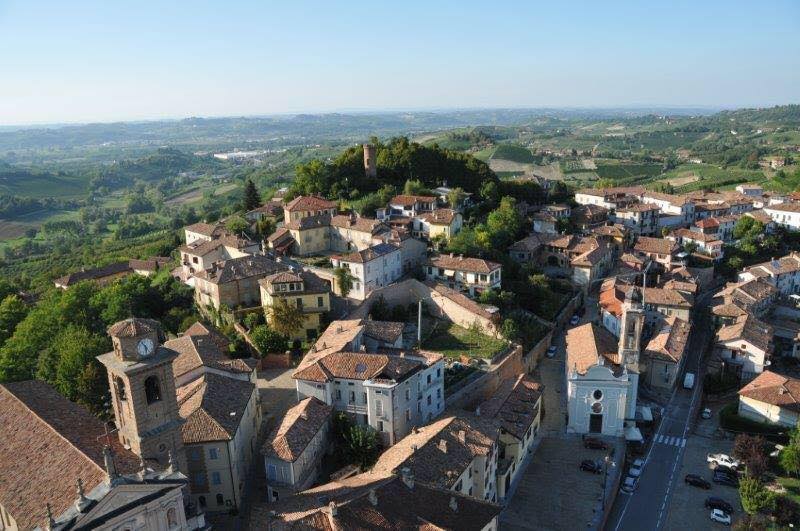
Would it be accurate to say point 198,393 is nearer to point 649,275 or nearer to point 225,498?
point 225,498

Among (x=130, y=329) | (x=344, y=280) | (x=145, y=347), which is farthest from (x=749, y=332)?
(x=130, y=329)

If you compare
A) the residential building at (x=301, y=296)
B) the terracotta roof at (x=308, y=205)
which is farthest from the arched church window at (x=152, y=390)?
the terracotta roof at (x=308, y=205)

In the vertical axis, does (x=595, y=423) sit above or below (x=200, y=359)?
below

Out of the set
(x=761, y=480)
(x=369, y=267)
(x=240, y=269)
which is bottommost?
(x=761, y=480)

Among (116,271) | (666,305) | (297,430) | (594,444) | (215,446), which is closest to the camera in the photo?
(215,446)

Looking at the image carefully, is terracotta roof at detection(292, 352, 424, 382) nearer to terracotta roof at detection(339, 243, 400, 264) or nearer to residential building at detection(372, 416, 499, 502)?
residential building at detection(372, 416, 499, 502)

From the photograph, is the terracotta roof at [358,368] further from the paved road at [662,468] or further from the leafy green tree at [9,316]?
the leafy green tree at [9,316]

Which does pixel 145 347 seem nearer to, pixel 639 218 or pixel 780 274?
pixel 780 274

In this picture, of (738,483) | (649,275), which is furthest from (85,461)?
(649,275)
